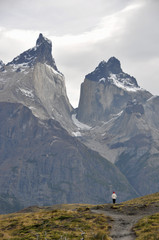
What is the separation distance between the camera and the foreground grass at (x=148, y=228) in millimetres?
67188

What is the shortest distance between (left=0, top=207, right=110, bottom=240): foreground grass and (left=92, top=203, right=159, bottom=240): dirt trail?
1.50m

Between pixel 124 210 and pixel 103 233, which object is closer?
pixel 103 233

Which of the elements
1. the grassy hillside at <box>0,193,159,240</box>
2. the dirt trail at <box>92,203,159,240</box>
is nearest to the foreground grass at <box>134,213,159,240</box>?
the grassy hillside at <box>0,193,159,240</box>

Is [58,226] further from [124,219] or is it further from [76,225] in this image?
[124,219]

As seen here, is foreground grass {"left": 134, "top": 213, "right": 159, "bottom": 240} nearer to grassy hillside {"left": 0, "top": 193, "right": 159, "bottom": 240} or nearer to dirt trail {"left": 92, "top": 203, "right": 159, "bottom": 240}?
grassy hillside {"left": 0, "top": 193, "right": 159, "bottom": 240}

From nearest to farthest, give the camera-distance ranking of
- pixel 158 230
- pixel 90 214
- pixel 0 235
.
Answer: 1. pixel 158 230
2. pixel 0 235
3. pixel 90 214

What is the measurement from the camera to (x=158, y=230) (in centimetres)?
7069

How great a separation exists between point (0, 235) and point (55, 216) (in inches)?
508

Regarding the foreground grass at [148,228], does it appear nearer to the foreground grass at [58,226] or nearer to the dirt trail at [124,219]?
the dirt trail at [124,219]

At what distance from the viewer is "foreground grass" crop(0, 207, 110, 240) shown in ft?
241

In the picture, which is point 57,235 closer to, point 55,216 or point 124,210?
point 55,216

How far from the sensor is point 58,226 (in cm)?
8069

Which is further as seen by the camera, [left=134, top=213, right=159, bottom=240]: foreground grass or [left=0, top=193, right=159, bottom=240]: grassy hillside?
[left=0, top=193, right=159, bottom=240]: grassy hillside

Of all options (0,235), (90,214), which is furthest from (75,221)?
(0,235)
